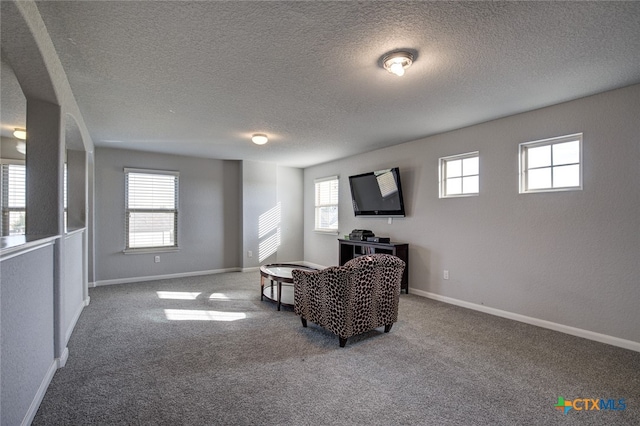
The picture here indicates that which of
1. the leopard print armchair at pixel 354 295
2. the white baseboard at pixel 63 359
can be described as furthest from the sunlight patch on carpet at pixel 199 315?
the white baseboard at pixel 63 359

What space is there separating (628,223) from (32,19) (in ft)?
15.5

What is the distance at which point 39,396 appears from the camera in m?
2.00

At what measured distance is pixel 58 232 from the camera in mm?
2434

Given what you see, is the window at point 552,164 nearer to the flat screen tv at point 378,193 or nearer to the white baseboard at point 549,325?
the white baseboard at point 549,325

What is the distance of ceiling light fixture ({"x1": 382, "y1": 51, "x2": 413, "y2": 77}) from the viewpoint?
7.41 ft

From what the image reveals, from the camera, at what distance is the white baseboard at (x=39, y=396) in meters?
1.78

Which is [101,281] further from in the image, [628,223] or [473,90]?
[628,223]

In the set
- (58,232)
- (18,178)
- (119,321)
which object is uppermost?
(18,178)

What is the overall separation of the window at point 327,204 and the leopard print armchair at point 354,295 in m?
3.37

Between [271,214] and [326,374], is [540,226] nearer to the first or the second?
[326,374]

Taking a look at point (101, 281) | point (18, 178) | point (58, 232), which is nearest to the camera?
point (58, 232)

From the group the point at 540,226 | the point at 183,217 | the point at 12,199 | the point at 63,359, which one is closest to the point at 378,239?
the point at 540,226

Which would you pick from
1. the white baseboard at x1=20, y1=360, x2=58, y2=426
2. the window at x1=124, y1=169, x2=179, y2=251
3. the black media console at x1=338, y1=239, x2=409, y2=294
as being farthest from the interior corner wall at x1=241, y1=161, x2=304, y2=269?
the white baseboard at x1=20, y1=360, x2=58, y2=426

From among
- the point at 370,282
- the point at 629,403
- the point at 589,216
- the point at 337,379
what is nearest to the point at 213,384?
the point at 337,379
